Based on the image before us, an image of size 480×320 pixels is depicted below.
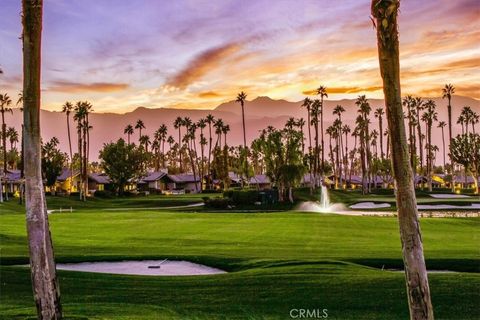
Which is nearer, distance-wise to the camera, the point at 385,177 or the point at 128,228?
the point at 128,228

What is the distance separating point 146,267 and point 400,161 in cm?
1482

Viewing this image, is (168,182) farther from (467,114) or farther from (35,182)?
(35,182)

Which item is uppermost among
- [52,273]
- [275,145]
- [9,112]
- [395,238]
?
[9,112]

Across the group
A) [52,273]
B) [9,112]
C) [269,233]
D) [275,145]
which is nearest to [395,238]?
[269,233]

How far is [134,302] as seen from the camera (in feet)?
43.8

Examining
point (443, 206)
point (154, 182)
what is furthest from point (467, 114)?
point (154, 182)

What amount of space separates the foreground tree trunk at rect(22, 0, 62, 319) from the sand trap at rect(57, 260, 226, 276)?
10.4 metres

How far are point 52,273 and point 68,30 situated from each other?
1807 cm

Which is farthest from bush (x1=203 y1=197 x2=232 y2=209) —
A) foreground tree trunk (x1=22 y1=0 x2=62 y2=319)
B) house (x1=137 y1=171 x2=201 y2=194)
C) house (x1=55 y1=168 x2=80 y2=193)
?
house (x1=137 y1=171 x2=201 y2=194)

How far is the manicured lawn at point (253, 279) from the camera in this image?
1218 cm

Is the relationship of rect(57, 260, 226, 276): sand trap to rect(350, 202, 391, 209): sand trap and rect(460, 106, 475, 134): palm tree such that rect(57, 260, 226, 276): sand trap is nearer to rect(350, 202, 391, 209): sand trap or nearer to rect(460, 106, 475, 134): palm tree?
rect(350, 202, 391, 209): sand trap

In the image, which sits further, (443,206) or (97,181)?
(97,181)

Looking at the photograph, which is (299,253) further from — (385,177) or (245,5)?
(385,177)

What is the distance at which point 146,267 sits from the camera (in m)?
20.8
